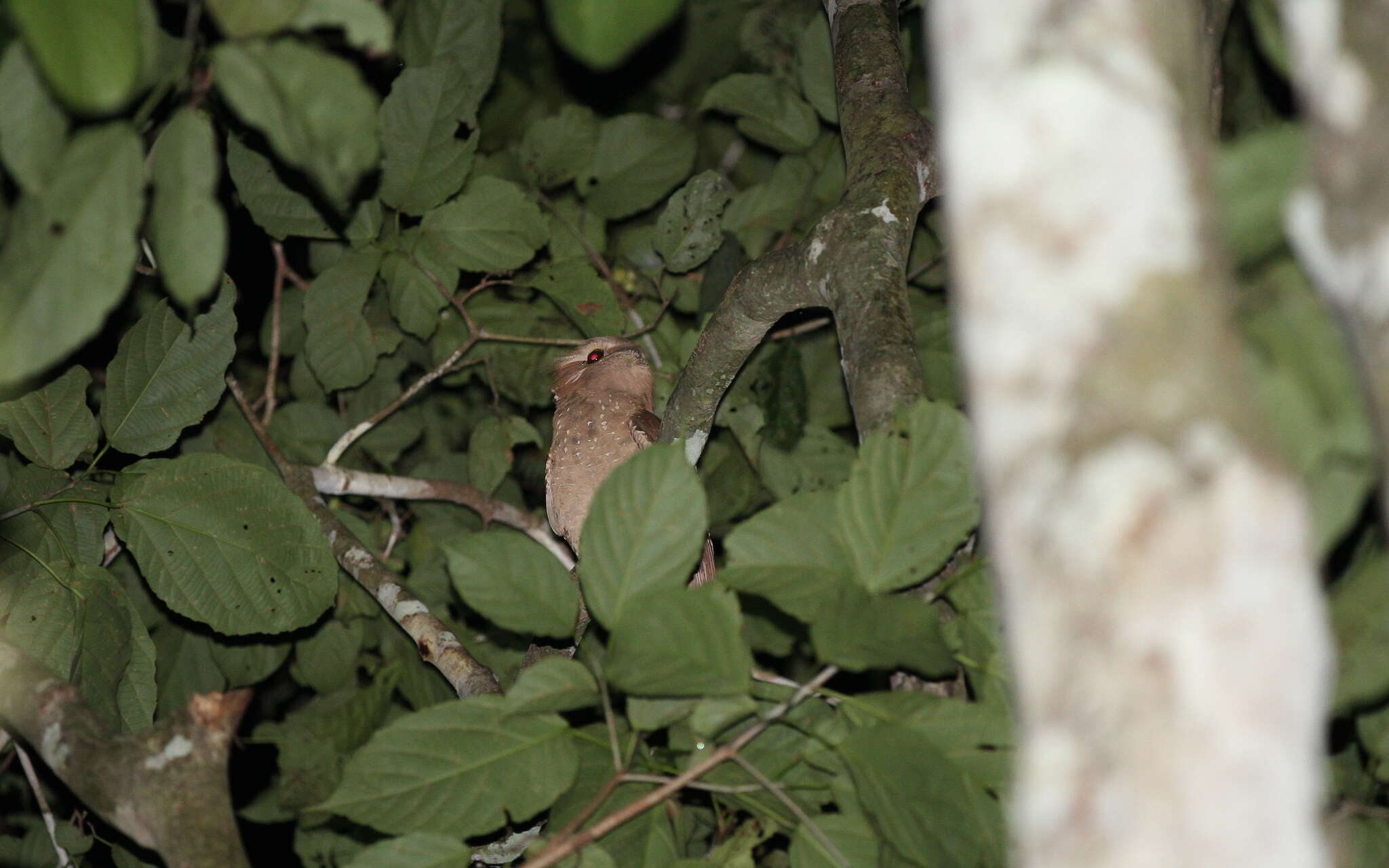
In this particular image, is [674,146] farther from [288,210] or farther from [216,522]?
[216,522]

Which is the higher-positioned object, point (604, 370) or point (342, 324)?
point (342, 324)

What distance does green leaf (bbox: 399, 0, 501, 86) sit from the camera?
3689 mm

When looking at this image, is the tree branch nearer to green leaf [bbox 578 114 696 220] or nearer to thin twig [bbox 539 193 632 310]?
thin twig [bbox 539 193 632 310]

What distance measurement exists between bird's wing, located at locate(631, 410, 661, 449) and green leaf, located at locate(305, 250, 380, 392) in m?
1.16

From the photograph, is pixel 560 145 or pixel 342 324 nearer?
pixel 342 324

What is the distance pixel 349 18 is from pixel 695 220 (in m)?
2.51

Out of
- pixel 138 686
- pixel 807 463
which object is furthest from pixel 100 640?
pixel 807 463

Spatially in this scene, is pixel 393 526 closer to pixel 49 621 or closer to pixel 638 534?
pixel 49 621

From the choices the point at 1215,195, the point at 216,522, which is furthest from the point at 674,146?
the point at 1215,195

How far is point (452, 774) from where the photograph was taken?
1.76 metres

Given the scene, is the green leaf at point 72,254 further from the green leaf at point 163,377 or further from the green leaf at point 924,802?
the green leaf at point 163,377

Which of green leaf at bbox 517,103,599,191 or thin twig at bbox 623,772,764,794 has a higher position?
green leaf at bbox 517,103,599,191

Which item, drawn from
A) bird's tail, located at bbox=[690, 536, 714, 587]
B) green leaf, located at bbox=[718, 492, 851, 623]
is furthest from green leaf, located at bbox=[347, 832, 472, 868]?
bird's tail, located at bbox=[690, 536, 714, 587]

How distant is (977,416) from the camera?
1035 mm
